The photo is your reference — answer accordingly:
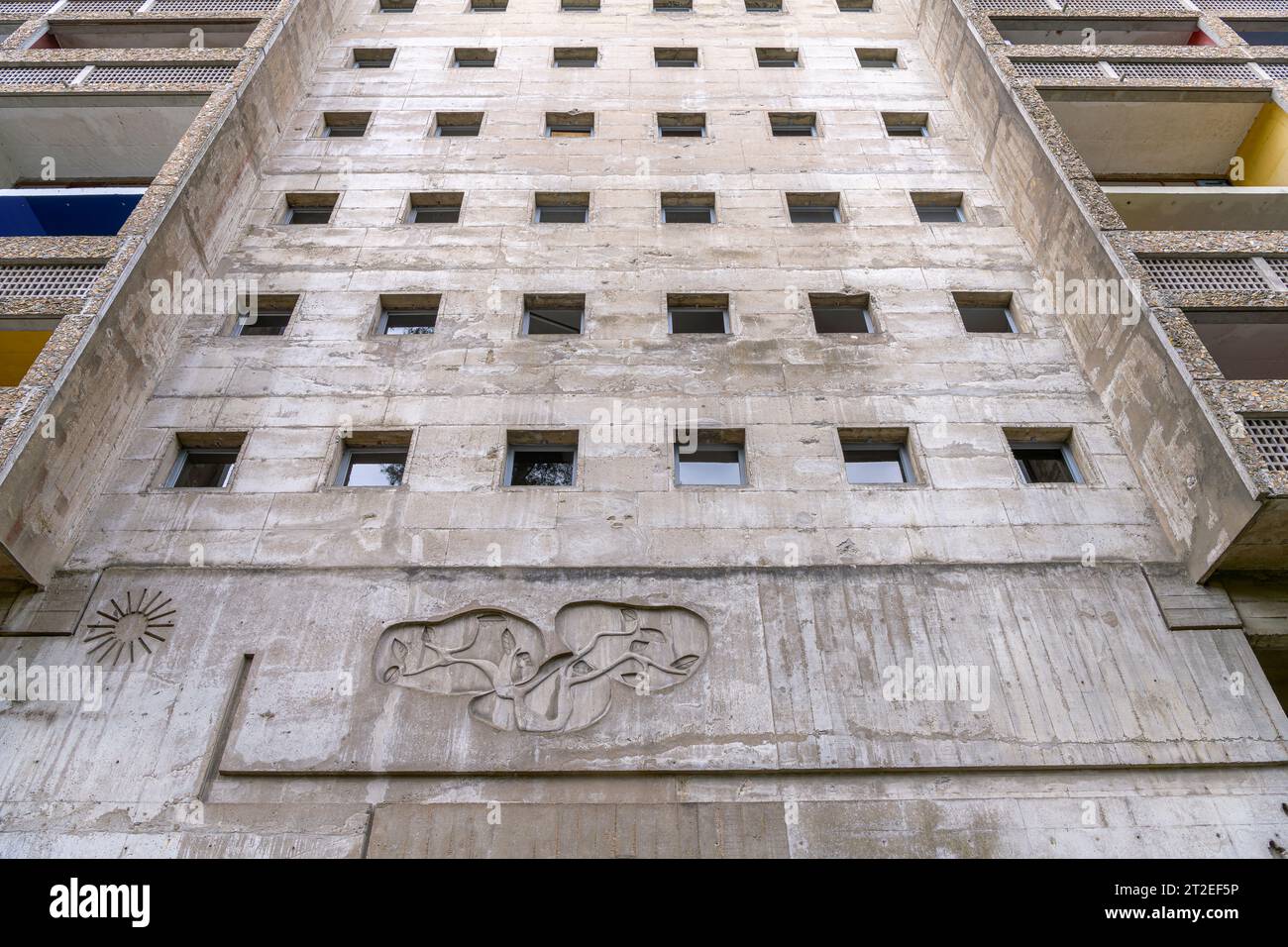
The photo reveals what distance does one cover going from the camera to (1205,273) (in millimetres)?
13828

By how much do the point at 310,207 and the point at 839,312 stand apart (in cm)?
1104

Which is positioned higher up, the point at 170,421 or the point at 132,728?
the point at 170,421

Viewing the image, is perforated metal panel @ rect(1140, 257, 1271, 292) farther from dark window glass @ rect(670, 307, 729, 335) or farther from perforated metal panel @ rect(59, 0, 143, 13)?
perforated metal panel @ rect(59, 0, 143, 13)

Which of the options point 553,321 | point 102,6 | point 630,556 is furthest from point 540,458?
point 102,6

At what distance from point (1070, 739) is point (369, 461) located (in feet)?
34.1

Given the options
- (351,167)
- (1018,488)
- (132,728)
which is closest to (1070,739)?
(1018,488)

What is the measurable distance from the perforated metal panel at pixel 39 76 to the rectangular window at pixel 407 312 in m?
9.86

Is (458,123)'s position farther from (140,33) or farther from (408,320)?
(140,33)

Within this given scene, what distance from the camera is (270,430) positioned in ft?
42.9

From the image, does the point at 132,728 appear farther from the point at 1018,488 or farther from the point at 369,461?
the point at 1018,488

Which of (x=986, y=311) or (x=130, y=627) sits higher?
(x=986, y=311)

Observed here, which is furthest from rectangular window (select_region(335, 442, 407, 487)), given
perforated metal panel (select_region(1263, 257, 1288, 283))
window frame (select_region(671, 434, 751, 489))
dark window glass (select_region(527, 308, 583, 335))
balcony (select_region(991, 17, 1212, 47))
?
balcony (select_region(991, 17, 1212, 47))

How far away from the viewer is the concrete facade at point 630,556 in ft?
32.0

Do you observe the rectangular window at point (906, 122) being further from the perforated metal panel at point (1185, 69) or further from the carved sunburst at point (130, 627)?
the carved sunburst at point (130, 627)
